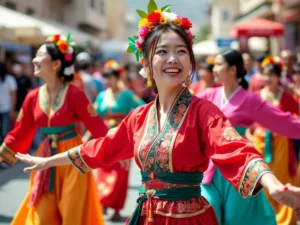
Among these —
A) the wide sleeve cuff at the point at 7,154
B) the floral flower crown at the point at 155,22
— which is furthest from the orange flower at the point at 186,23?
the wide sleeve cuff at the point at 7,154

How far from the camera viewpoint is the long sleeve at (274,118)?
4.81m

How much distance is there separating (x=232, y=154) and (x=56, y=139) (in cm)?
241

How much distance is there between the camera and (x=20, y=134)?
17.5 ft

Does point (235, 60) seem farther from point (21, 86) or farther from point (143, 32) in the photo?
point (21, 86)

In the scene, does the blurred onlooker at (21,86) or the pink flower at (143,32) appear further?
the blurred onlooker at (21,86)

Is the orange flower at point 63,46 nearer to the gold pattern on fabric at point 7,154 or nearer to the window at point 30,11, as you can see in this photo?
the gold pattern on fabric at point 7,154

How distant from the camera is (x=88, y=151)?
3.89 m

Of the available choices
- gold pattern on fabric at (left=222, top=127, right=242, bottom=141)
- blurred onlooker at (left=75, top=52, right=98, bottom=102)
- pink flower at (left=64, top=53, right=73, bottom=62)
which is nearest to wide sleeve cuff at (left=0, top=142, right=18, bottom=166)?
pink flower at (left=64, top=53, right=73, bottom=62)

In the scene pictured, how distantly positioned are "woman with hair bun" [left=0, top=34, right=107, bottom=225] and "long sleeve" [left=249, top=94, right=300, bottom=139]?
1.20 meters

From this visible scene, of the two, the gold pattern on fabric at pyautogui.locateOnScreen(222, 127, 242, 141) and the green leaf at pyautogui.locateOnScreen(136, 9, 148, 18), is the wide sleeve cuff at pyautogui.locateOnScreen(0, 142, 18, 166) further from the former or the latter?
the gold pattern on fabric at pyautogui.locateOnScreen(222, 127, 242, 141)

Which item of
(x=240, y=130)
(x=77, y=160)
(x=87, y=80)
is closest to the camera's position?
(x=77, y=160)

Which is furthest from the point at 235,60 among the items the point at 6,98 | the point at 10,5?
the point at 10,5

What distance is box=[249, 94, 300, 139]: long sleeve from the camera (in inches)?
189

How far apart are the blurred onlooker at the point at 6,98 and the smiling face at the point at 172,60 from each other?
26.1 ft
